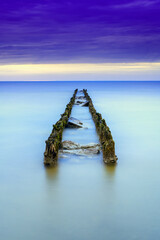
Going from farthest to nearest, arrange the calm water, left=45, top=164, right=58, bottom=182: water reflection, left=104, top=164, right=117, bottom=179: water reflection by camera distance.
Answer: left=104, top=164, right=117, bottom=179: water reflection → left=45, top=164, right=58, bottom=182: water reflection → the calm water

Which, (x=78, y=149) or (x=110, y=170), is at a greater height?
(x=78, y=149)

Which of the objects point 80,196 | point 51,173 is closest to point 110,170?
point 51,173

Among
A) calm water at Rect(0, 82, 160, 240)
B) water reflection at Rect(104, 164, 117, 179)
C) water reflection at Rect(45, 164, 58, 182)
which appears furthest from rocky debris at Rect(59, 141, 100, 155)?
water reflection at Rect(45, 164, 58, 182)

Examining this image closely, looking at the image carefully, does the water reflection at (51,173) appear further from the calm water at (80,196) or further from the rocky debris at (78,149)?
the rocky debris at (78,149)

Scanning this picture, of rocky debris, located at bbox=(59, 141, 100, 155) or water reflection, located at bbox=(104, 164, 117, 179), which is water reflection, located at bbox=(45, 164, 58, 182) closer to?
rocky debris, located at bbox=(59, 141, 100, 155)

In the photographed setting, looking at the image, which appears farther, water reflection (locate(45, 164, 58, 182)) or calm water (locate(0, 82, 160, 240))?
water reflection (locate(45, 164, 58, 182))

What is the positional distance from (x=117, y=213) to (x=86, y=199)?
31.3 inches

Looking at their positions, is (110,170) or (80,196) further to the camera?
(110,170)

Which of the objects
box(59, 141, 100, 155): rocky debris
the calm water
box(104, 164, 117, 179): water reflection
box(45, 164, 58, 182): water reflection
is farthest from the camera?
box(59, 141, 100, 155): rocky debris

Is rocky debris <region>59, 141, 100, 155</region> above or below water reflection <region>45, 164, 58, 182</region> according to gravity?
above

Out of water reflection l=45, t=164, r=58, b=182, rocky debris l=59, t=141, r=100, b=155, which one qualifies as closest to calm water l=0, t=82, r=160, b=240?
water reflection l=45, t=164, r=58, b=182

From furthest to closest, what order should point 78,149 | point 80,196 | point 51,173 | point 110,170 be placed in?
point 78,149 < point 110,170 < point 51,173 < point 80,196

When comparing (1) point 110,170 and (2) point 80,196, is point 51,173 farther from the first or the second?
(1) point 110,170

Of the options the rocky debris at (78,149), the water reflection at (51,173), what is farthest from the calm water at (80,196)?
the rocky debris at (78,149)
